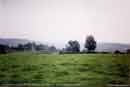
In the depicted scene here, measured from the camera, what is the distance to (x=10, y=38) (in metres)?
3.55

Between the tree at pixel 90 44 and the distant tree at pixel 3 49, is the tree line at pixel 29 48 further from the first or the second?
the tree at pixel 90 44

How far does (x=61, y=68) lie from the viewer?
3549mm

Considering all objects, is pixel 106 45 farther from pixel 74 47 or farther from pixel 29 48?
pixel 29 48

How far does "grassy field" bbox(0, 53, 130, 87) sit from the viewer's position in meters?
3.53

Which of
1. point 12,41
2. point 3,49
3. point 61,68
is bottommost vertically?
point 61,68

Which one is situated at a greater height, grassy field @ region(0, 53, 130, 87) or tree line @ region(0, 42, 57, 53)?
tree line @ region(0, 42, 57, 53)

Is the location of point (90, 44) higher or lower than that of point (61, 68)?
higher

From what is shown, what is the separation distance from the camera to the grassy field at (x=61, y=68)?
3.53 meters

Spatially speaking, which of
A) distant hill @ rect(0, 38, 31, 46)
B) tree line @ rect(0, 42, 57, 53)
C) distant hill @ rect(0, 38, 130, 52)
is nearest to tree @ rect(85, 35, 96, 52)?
distant hill @ rect(0, 38, 130, 52)

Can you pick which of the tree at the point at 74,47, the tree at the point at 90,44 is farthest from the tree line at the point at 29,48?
the tree at the point at 90,44

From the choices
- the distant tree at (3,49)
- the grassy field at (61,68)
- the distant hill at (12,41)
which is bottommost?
the grassy field at (61,68)

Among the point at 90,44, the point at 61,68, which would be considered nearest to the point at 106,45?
the point at 90,44

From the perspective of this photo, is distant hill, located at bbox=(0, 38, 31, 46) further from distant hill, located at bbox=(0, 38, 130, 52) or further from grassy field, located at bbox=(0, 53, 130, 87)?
grassy field, located at bbox=(0, 53, 130, 87)

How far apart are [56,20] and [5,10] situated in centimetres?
67
